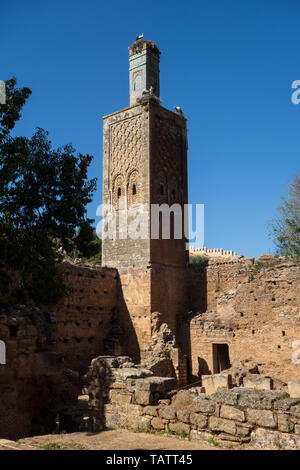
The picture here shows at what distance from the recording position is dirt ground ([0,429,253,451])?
213 inches

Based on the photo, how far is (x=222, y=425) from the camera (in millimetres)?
5582

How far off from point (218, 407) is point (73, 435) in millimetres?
2319

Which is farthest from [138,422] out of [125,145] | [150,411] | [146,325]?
[125,145]

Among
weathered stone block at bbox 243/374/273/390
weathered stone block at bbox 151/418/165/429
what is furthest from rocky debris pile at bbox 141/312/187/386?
weathered stone block at bbox 151/418/165/429

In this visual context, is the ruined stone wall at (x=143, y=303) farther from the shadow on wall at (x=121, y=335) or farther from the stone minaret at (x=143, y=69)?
the stone minaret at (x=143, y=69)

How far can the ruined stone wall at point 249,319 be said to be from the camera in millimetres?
14812

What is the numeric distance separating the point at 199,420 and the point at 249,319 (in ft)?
34.6

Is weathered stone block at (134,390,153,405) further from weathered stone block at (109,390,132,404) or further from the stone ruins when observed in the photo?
weathered stone block at (109,390,132,404)

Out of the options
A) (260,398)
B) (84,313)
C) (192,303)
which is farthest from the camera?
(192,303)

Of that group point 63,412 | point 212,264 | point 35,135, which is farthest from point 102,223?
point 63,412

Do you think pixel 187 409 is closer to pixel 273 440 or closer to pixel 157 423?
pixel 157 423

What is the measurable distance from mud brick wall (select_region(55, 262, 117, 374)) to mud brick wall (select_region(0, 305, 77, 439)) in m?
7.05

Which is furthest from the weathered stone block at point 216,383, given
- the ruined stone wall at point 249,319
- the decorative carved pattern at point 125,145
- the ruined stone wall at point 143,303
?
the decorative carved pattern at point 125,145

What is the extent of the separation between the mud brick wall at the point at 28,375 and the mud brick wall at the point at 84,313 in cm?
705
